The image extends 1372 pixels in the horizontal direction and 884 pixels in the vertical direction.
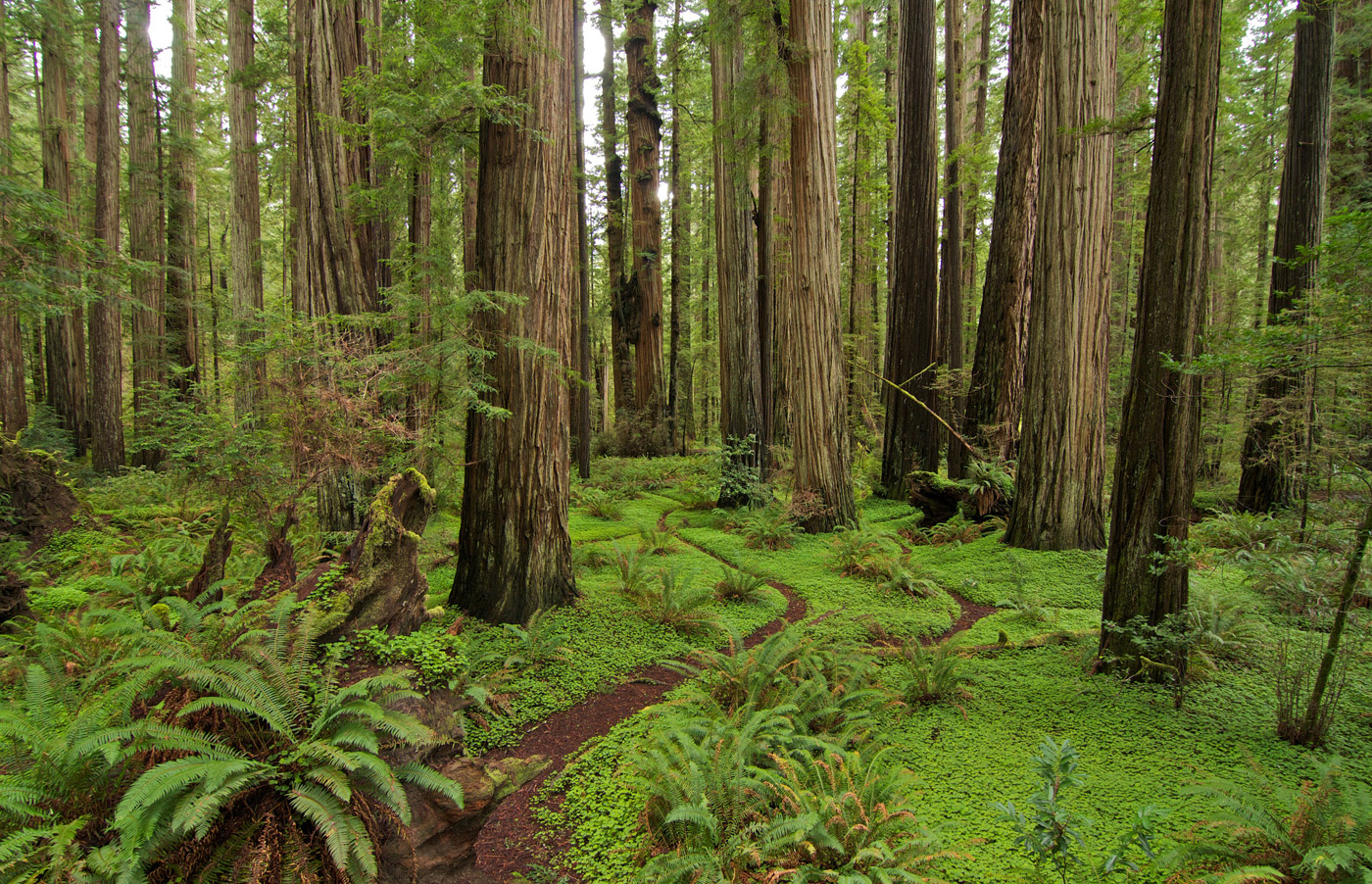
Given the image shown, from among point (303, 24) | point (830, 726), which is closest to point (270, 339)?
point (303, 24)

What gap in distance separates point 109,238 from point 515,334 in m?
10.9

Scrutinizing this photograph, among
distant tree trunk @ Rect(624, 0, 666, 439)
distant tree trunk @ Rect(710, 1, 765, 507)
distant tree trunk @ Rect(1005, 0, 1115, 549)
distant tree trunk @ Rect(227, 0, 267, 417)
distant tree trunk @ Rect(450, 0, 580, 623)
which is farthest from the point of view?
distant tree trunk @ Rect(624, 0, 666, 439)

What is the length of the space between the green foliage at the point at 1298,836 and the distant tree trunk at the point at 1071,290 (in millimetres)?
4585

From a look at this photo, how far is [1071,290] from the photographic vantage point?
6582 millimetres

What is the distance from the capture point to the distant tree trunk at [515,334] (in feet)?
16.7

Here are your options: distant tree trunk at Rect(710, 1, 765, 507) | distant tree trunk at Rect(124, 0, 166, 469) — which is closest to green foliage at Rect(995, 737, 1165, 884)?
distant tree trunk at Rect(710, 1, 765, 507)

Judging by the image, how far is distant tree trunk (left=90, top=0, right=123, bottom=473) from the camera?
11.0 meters

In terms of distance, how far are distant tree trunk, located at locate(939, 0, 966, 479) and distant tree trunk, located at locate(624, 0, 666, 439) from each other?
642 centimetres

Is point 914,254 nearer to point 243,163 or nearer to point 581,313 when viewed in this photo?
point 581,313

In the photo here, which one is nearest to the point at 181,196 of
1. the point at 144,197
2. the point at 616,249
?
the point at 144,197

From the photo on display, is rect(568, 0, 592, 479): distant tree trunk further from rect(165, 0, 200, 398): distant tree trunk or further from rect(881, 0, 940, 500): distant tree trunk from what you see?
rect(165, 0, 200, 398): distant tree trunk

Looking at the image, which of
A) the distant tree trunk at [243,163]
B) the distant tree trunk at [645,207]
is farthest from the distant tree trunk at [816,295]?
the distant tree trunk at [243,163]

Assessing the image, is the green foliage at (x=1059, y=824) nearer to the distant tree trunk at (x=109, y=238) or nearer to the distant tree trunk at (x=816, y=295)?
the distant tree trunk at (x=816, y=295)

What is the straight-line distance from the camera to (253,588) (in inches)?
154
